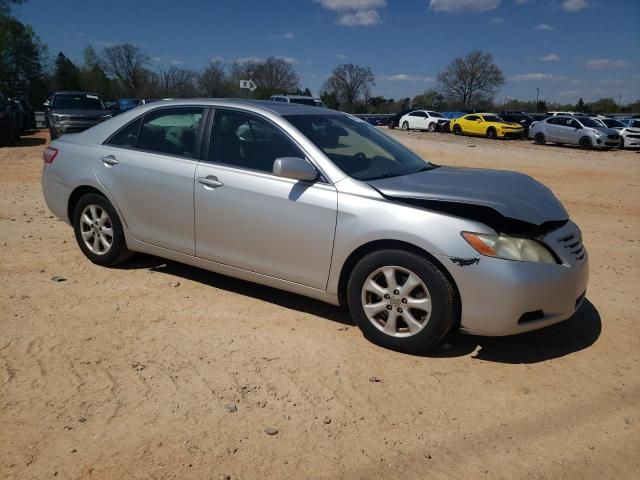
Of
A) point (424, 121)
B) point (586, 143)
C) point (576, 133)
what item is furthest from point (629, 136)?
point (424, 121)

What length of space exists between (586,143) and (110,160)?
25350mm

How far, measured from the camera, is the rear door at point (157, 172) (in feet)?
15.3

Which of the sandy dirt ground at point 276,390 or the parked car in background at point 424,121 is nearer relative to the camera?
the sandy dirt ground at point 276,390

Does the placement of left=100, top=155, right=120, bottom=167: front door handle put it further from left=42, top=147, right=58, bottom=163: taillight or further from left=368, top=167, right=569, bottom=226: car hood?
left=368, top=167, right=569, bottom=226: car hood

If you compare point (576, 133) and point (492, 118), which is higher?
point (576, 133)

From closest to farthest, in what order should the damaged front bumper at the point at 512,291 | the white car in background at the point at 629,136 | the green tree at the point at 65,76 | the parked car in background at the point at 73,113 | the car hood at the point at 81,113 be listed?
the damaged front bumper at the point at 512,291 < the parked car in background at the point at 73,113 < the car hood at the point at 81,113 < the white car in background at the point at 629,136 < the green tree at the point at 65,76

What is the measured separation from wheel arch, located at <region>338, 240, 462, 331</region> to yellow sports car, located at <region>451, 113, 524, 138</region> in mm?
30255

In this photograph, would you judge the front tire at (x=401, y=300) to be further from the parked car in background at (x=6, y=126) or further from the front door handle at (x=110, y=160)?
the parked car in background at (x=6, y=126)

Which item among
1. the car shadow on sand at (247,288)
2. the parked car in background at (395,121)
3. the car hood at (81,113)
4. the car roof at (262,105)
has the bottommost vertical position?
the parked car in background at (395,121)

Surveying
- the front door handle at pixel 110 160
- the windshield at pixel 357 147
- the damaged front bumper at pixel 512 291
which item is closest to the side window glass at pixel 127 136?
the front door handle at pixel 110 160

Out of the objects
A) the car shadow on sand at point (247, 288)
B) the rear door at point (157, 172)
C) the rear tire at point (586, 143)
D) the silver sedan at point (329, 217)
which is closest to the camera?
the silver sedan at point (329, 217)

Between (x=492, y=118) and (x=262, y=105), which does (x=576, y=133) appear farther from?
(x=262, y=105)

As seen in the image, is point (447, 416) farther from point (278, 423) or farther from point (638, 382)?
point (638, 382)

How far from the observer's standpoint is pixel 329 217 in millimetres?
3922
